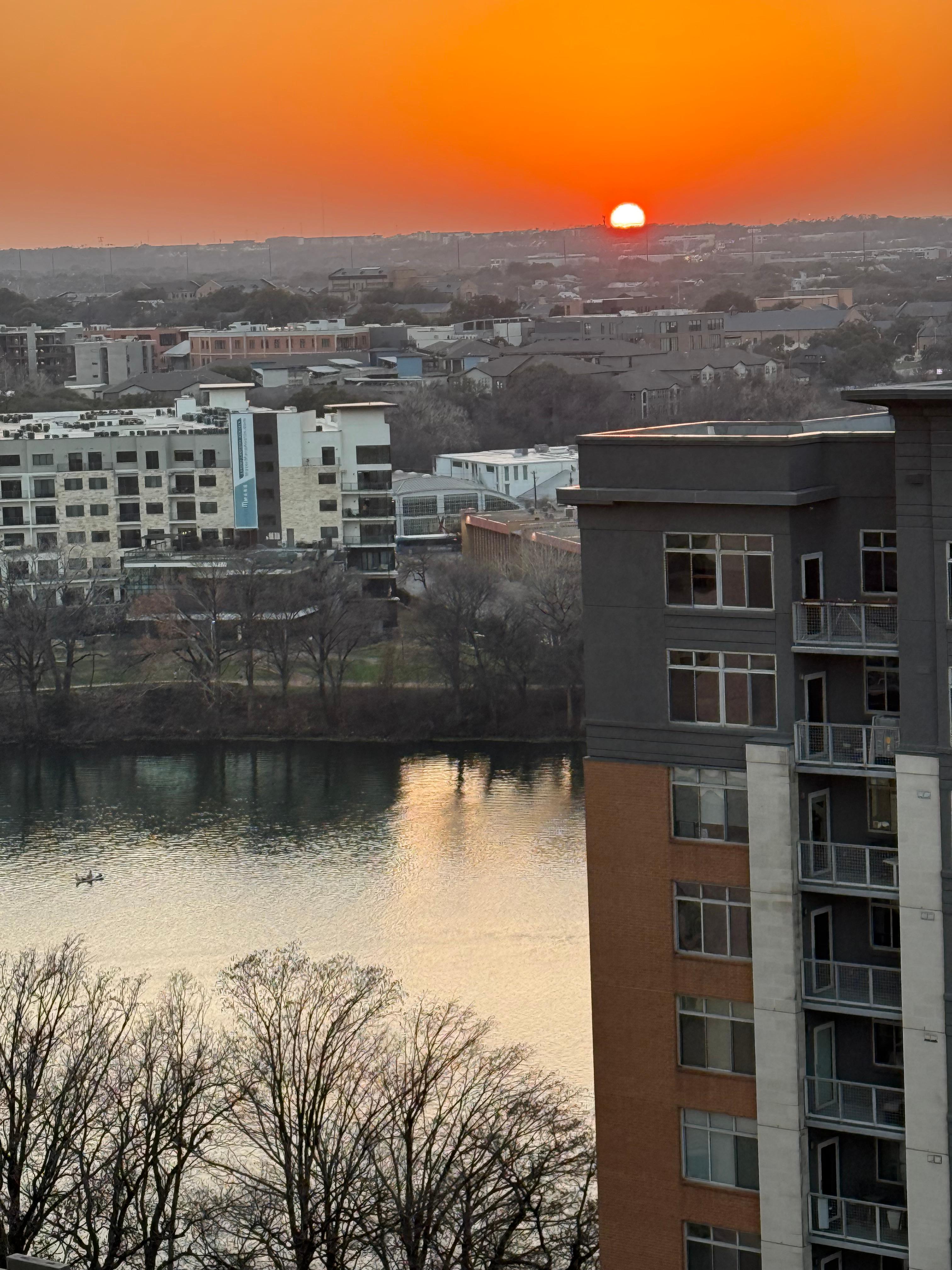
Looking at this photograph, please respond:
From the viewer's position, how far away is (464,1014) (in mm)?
7195

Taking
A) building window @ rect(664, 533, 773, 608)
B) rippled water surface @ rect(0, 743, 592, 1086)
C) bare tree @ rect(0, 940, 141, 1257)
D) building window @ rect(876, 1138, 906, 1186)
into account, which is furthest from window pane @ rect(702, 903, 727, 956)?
rippled water surface @ rect(0, 743, 592, 1086)

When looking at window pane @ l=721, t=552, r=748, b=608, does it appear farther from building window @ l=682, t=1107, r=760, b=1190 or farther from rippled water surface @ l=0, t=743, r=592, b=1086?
rippled water surface @ l=0, t=743, r=592, b=1086

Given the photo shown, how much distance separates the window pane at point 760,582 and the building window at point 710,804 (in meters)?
0.31

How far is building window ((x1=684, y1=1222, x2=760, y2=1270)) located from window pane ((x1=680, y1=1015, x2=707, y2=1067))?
314 mm

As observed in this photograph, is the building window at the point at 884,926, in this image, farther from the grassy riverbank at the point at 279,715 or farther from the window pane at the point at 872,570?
the grassy riverbank at the point at 279,715

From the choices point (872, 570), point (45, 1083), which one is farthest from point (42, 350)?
point (872, 570)

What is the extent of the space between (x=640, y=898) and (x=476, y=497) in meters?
17.4

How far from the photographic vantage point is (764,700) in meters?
3.88

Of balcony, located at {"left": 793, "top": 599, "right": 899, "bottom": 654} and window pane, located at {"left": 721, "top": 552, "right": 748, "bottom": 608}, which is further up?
window pane, located at {"left": 721, "top": 552, "right": 748, "bottom": 608}

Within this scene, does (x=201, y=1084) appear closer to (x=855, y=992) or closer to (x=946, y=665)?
(x=855, y=992)

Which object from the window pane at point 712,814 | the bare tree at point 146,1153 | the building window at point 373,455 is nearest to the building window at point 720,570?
the window pane at point 712,814

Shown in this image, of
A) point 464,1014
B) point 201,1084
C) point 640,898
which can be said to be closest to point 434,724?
point 464,1014

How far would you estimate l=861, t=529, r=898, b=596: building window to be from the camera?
12.9 ft

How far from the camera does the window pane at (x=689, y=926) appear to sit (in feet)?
13.1
